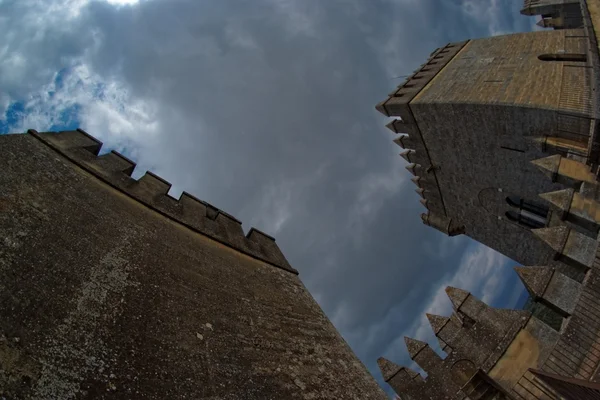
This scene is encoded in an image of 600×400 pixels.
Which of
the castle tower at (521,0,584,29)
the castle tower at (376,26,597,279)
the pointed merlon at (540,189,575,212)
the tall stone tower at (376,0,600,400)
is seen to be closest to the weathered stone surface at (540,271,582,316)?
the tall stone tower at (376,0,600,400)

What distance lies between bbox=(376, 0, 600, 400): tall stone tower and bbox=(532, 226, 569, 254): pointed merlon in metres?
0.01

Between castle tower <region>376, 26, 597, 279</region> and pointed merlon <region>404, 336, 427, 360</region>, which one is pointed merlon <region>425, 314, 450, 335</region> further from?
castle tower <region>376, 26, 597, 279</region>

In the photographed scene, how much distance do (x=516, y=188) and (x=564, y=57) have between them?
471 centimetres

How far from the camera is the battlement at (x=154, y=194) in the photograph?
6754mm

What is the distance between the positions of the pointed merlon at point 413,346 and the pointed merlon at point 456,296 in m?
0.89

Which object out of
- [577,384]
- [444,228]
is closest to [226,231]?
[577,384]

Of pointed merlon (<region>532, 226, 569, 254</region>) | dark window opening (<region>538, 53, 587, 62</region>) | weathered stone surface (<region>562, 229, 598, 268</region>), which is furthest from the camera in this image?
dark window opening (<region>538, 53, 587, 62</region>)

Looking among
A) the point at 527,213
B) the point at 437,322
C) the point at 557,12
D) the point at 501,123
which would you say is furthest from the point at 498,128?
the point at 557,12

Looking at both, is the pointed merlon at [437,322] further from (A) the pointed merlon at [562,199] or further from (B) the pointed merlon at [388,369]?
(A) the pointed merlon at [562,199]

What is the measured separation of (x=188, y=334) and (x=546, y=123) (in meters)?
9.90

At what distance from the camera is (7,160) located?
17.4 ft

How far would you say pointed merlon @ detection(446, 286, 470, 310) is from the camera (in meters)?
5.99

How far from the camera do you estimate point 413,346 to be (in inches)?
248

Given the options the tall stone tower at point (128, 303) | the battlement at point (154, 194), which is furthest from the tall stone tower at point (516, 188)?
the battlement at point (154, 194)
